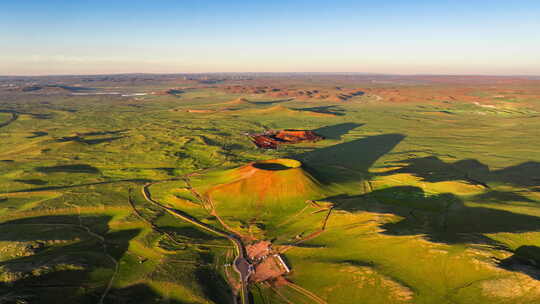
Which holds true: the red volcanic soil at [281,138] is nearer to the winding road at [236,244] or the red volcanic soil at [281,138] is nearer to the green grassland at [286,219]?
the green grassland at [286,219]

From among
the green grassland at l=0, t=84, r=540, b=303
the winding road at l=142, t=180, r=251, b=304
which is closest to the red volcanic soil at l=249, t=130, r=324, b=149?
the green grassland at l=0, t=84, r=540, b=303

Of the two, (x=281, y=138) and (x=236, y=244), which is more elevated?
(x=281, y=138)

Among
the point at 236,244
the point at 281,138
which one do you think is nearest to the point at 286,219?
the point at 236,244

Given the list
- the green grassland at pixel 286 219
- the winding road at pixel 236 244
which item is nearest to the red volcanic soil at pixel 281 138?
the green grassland at pixel 286 219

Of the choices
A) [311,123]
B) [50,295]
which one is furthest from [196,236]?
[311,123]

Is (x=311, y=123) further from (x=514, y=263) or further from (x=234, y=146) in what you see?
(x=514, y=263)

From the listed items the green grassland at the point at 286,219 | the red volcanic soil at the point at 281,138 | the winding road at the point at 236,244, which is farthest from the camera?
the red volcanic soil at the point at 281,138

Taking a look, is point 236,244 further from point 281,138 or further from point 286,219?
point 281,138
